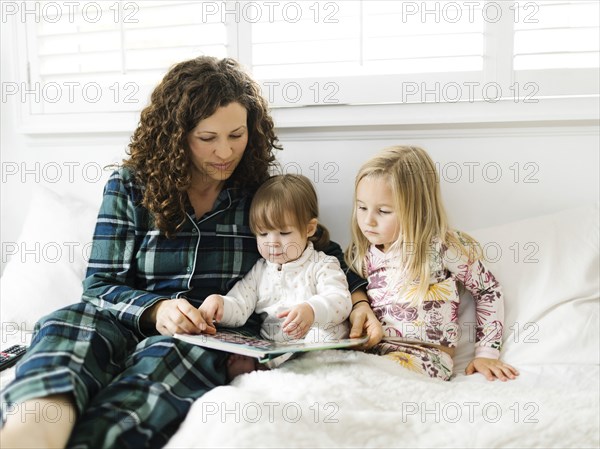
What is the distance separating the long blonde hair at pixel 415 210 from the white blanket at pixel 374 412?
291 millimetres

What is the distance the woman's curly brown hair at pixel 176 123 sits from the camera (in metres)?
1.43

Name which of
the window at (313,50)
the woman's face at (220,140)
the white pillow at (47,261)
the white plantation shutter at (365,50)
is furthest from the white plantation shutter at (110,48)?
the woman's face at (220,140)

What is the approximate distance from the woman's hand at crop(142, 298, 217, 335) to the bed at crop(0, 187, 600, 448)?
152 millimetres

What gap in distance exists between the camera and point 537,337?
4.64 feet

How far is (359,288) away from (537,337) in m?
0.41

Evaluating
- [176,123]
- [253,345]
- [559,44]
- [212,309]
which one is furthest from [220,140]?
[559,44]

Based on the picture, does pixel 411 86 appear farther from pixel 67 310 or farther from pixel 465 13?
pixel 67 310

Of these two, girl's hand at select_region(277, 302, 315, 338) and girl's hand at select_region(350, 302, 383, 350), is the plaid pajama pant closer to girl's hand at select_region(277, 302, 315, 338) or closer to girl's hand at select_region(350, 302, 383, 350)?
girl's hand at select_region(277, 302, 315, 338)

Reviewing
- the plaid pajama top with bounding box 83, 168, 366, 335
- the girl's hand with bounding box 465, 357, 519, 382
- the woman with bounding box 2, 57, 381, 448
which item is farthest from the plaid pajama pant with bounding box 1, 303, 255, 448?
the girl's hand with bounding box 465, 357, 519, 382

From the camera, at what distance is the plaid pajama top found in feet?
4.77

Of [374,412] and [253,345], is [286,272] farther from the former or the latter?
[374,412]

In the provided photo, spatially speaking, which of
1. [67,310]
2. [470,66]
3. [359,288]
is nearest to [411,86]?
[470,66]

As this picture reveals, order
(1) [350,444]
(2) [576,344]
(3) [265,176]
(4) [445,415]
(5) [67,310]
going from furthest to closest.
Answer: (3) [265,176]
(2) [576,344]
(5) [67,310]
(4) [445,415]
(1) [350,444]

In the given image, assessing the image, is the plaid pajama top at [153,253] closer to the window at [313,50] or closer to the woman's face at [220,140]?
the woman's face at [220,140]
